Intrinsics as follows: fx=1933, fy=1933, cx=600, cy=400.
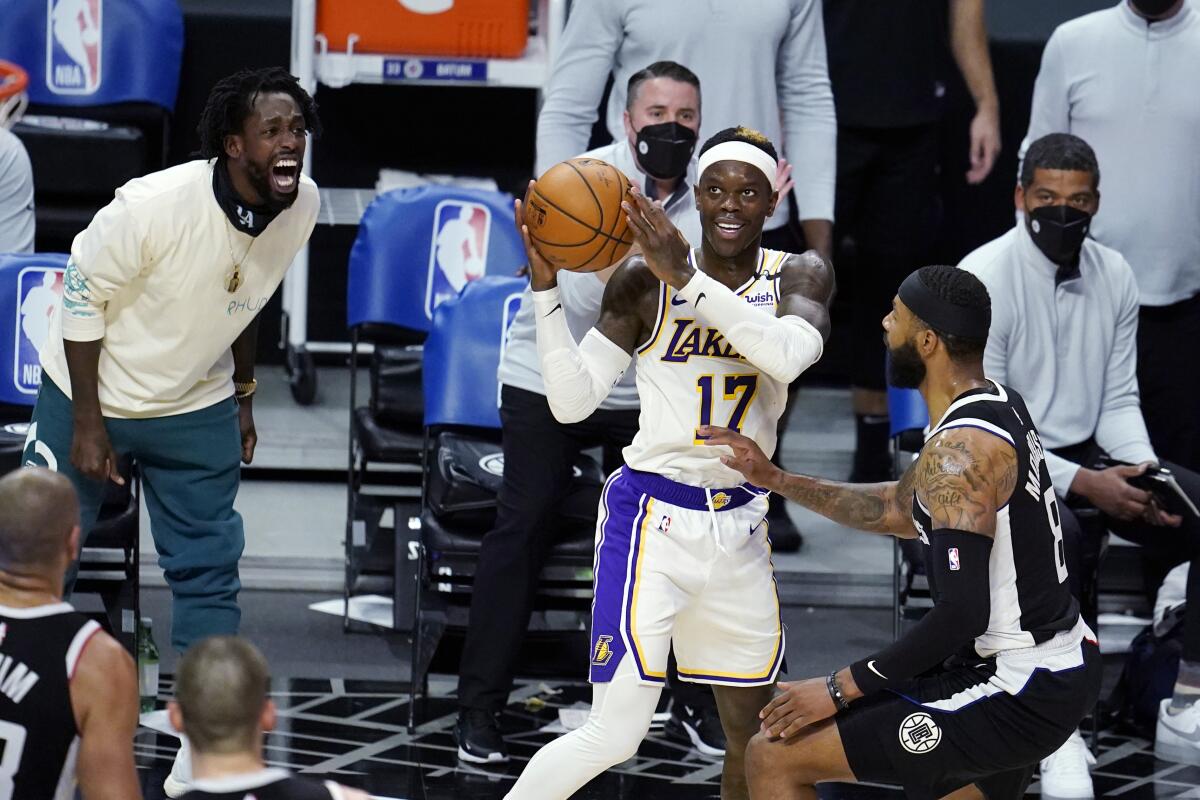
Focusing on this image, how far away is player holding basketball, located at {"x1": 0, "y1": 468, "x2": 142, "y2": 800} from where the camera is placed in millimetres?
3254

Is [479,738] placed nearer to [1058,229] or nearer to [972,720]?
[972,720]

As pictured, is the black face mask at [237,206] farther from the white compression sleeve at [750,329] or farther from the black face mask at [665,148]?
the white compression sleeve at [750,329]

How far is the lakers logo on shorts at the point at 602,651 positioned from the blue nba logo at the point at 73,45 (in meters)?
4.49

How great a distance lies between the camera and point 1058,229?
5.78 meters

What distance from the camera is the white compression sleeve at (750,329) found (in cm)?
420

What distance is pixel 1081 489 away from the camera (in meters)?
5.72

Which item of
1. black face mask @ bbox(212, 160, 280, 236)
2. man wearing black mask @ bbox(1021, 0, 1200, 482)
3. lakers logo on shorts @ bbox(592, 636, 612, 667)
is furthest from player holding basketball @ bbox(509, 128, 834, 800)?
man wearing black mask @ bbox(1021, 0, 1200, 482)

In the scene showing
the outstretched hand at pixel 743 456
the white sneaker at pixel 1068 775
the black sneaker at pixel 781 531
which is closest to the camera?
the outstretched hand at pixel 743 456

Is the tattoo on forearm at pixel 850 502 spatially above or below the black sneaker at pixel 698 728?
above

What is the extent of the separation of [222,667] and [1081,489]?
3.43 metres

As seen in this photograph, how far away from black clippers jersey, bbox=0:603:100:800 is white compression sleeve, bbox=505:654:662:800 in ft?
4.22

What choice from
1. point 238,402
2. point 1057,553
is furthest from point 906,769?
point 238,402

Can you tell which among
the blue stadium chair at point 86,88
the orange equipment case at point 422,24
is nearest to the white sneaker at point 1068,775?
the orange equipment case at point 422,24

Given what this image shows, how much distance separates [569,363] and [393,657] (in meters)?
2.21
